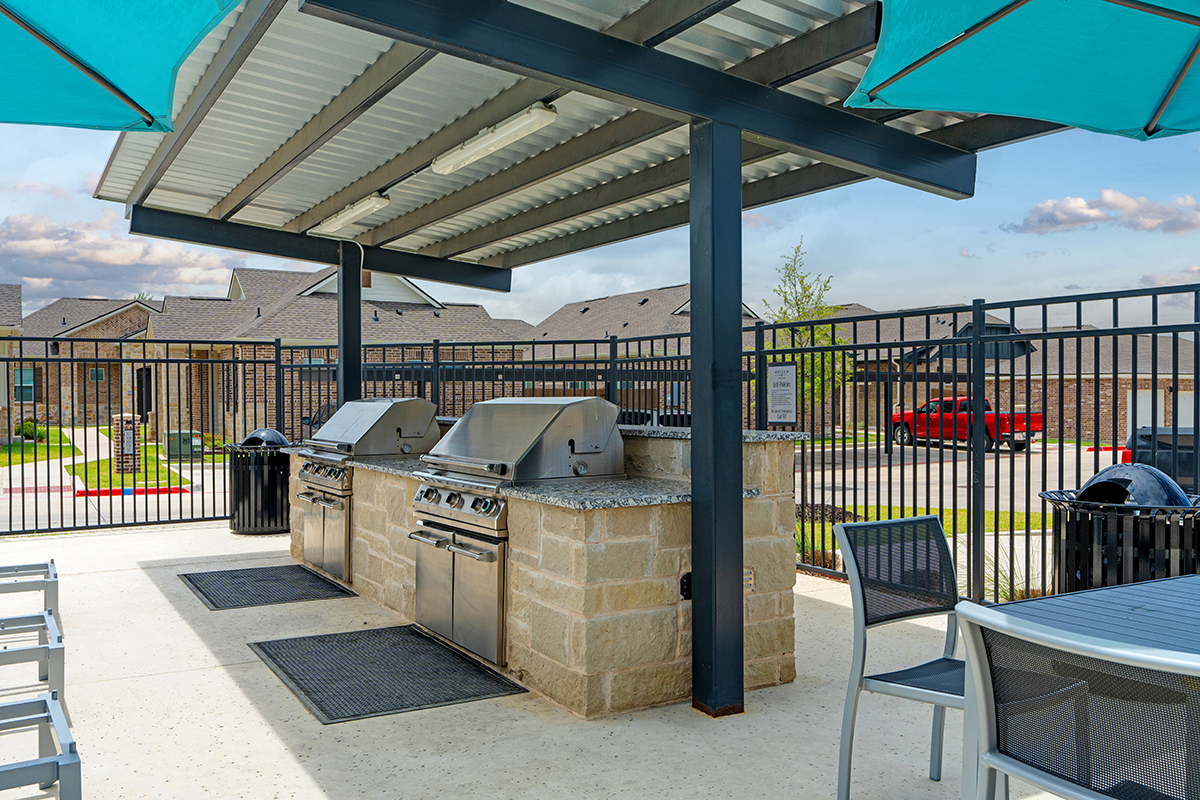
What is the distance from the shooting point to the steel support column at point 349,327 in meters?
8.25

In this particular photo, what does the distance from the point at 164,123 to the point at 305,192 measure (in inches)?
145

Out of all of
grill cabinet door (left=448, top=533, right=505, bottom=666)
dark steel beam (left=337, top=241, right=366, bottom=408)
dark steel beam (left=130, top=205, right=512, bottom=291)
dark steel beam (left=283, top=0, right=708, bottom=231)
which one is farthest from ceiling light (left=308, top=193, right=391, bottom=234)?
grill cabinet door (left=448, top=533, right=505, bottom=666)

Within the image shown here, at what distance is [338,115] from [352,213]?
2044 mm

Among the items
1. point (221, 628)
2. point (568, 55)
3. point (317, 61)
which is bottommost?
point (221, 628)

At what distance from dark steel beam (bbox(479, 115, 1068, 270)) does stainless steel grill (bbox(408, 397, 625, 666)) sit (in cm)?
221

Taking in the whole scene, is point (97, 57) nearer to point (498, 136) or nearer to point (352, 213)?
point (498, 136)

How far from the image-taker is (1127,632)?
2.15 metres

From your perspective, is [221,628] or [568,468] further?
[221,628]

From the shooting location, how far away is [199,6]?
2.76 m

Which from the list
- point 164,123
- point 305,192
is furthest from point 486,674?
point 305,192

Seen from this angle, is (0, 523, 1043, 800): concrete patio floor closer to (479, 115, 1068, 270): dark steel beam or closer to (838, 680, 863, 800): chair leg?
(838, 680, 863, 800): chair leg

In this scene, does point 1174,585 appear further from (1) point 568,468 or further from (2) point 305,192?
(2) point 305,192

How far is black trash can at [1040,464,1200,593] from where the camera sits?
3.87 meters

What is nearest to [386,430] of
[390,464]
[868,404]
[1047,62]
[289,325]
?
[390,464]
